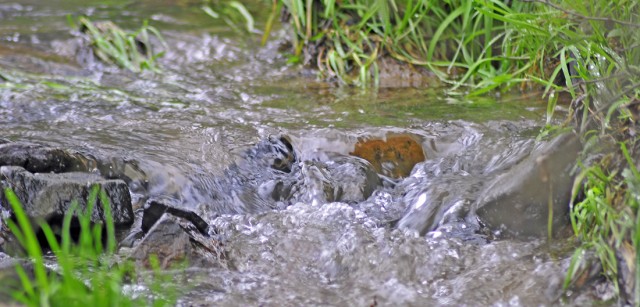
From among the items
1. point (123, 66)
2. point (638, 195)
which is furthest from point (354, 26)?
point (638, 195)

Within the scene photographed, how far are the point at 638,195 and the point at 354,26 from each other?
3.38 metres

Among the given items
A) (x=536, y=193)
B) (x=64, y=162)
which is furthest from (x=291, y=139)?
(x=536, y=193)

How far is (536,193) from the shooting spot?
3.04m

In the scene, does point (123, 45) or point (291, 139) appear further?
point (123, 45)

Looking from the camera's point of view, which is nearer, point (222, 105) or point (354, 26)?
point (222, 105)

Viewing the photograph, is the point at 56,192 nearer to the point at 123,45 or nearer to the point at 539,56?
the point at 539,56

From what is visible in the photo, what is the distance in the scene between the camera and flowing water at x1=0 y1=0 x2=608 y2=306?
9.30 feet

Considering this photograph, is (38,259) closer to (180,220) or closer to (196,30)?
(180,220)

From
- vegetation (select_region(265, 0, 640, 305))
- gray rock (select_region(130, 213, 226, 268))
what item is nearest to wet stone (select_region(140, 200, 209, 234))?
gray rock (select_region(130, 213, 226, 268))

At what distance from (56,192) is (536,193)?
68.8 inches

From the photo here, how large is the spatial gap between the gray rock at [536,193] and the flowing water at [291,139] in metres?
0.09

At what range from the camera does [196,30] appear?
258 inches

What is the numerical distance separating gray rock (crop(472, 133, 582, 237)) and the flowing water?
0.29ft

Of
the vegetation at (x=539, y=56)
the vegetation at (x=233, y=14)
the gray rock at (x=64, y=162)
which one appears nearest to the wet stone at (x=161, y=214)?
the gray rock at (x=64, y=162)
